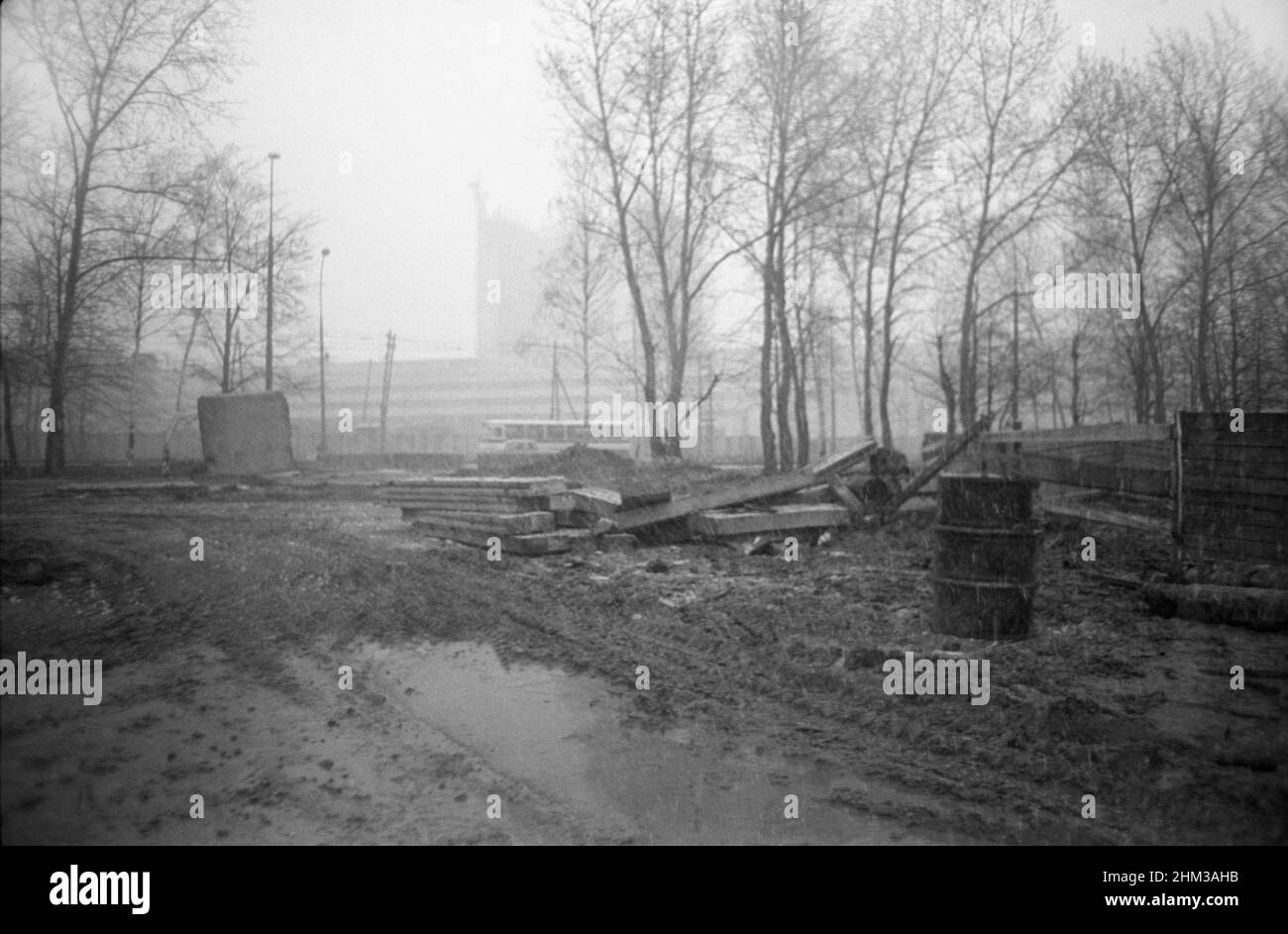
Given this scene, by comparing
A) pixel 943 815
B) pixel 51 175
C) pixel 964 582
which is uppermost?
pixel 51 175

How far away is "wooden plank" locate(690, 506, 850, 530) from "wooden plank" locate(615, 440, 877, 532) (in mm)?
181

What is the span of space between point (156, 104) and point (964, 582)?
27.7ft

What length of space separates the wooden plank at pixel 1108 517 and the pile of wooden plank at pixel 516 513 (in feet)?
20.9

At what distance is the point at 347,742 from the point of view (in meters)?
4.10

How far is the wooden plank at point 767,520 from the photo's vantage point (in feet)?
34.4

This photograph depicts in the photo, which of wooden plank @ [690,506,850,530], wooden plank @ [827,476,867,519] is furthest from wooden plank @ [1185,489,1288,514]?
wooden plank @ [690,506,850,530]

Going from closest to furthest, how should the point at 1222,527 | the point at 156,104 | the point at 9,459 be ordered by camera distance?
the point at 156,104 < the point at 1222,527 < the point at 9,459

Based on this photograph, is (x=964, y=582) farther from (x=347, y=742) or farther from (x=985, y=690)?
(x=347, y=742)

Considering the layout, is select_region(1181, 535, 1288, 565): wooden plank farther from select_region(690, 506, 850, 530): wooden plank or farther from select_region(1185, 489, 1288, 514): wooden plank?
select_region(690, 506, 850, 530): wooden plank

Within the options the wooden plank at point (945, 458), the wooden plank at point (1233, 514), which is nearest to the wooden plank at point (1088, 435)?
the wooden plank at point (1233, 514)

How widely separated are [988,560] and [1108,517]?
5.71 meters

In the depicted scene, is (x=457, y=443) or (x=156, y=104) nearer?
(x=156, y=104)

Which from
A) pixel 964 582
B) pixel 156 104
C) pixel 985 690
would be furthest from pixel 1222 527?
pixel 156 104

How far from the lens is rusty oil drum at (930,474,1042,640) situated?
5.80 metres
